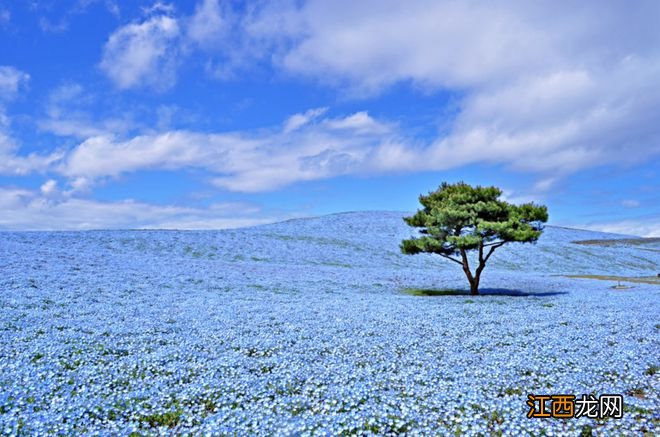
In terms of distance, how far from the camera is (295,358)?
11.7 metres

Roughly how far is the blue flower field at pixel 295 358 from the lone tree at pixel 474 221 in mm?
4233

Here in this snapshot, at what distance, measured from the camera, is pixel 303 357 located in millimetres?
11805

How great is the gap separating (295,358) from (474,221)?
67.1 ft

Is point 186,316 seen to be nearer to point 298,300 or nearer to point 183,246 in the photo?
point 298,300

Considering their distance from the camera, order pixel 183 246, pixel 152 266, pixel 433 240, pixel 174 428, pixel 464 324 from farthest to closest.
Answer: pixel 183 246 → pixel 152 266 → pixel 433 240 → pixel 464 324 → pixel 174 428

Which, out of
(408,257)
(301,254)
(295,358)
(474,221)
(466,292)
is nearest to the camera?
(295,358)

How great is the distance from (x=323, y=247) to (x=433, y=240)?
27080 mm

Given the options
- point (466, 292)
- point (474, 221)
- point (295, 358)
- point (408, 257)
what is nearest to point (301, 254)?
point (408, 257)

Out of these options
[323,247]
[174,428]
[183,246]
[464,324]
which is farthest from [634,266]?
[174,428]

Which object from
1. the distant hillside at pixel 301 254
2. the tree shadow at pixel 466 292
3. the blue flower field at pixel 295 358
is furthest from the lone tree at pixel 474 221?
the distant hillside at pixel 301 254

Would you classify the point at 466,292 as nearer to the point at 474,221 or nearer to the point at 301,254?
the point at 474,221

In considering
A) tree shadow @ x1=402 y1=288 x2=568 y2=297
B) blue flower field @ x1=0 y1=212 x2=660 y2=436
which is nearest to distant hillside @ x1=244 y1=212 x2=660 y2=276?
tree shadow @ x1=402 y1=288 x2=568 y2=297

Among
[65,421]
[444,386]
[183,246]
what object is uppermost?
[183,246]

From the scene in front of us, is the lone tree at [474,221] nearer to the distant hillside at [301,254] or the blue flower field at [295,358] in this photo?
the blue flower field at [295,358]
